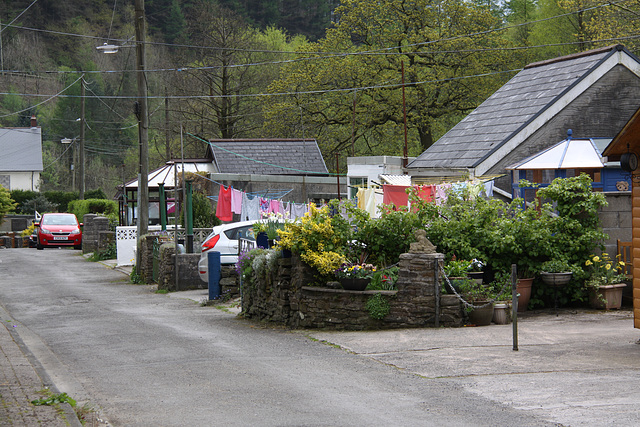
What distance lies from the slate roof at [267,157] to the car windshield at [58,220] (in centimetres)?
1087

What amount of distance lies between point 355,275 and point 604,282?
442 cm

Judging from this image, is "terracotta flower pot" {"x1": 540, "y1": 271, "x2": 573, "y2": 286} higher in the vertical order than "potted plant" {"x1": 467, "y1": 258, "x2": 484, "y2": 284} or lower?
lower

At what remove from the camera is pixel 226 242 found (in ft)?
60.4

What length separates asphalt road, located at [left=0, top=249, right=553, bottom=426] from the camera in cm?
672

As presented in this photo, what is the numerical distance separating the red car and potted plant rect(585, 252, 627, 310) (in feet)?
99.1

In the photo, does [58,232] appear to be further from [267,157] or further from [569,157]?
[569,157]

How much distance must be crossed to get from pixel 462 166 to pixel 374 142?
26.7 metres

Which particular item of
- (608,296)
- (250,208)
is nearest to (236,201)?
(250,208)

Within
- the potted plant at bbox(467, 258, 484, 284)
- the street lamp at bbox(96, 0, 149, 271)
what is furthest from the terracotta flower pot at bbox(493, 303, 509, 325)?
the street lamp at bbox(96, 0, 149, 271)

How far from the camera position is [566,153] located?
1716 centimetres

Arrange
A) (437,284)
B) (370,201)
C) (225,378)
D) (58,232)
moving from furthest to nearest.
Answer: (58,232) → (370,201) → (437,284) → (225,378)

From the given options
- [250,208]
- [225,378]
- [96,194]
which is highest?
[96,194]

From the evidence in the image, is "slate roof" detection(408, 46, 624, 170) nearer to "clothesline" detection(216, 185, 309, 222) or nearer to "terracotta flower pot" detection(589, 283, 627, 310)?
"clothesline" detection(216, 185, 309, 222)

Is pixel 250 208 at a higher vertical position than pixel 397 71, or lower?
lower
